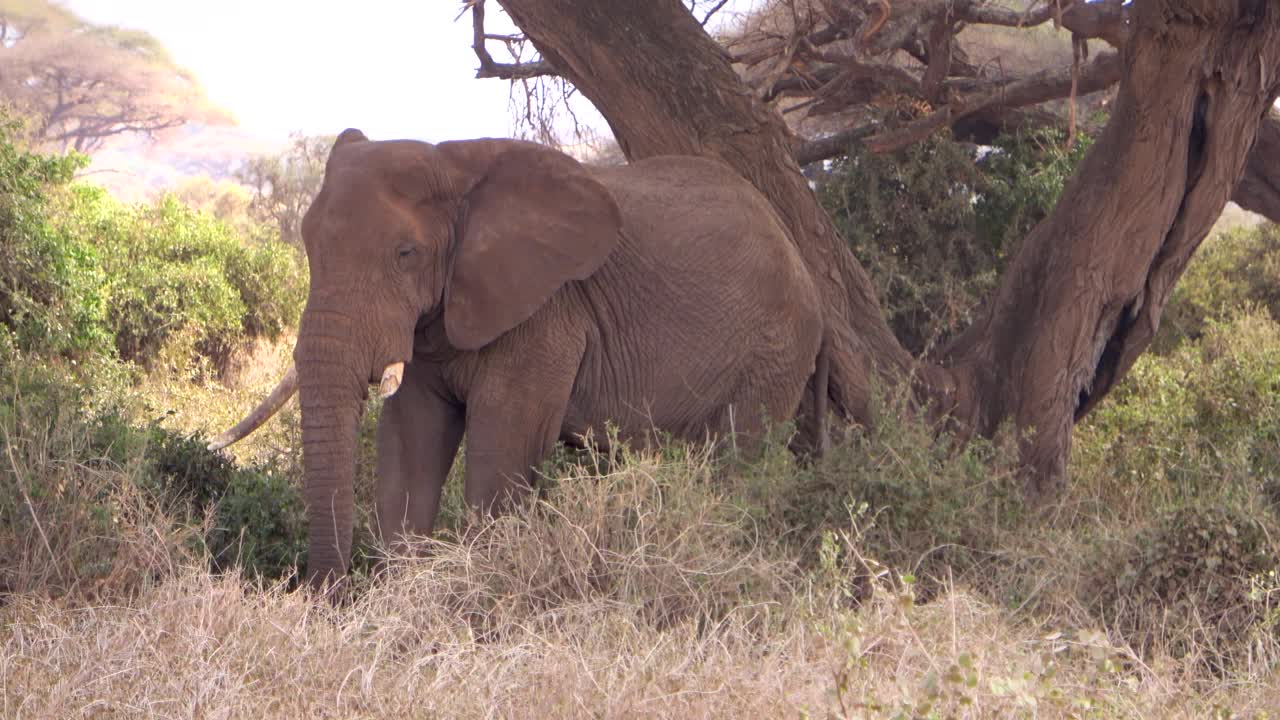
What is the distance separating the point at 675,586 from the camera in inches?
200

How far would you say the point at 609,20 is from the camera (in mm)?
7656

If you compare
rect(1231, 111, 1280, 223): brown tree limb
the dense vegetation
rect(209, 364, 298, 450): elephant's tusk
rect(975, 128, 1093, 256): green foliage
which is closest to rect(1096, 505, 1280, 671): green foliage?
the dense vegetation

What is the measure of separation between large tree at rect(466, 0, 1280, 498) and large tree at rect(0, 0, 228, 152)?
29.8 metres

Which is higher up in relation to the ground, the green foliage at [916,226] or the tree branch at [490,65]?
the tree branch at [490,65]

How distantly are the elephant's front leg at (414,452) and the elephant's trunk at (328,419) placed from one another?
20.8 inches

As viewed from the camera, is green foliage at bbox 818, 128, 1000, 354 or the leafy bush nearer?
green foliage at bbox 818, 128, 1000, 354

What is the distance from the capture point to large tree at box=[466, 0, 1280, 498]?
7.60m

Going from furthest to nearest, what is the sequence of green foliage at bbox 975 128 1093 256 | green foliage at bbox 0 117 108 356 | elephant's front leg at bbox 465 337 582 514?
green foliage at bbox 975 128 1093 256, green foliage at bbox 0 117 108 356, elephant's front leg at bbox 465 337 582 514

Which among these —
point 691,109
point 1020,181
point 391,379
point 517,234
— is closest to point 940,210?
point 1020,181

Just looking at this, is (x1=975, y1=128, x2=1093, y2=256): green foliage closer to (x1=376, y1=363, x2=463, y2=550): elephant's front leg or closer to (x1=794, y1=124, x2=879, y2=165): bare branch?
(x1=794, y1=124, x2=879, y2=165): bare branch

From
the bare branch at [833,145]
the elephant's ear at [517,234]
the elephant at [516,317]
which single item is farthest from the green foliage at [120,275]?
the bare branch at [833,145]

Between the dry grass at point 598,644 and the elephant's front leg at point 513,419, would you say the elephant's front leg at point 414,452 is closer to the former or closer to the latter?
the elephant's front leg at point 513,419

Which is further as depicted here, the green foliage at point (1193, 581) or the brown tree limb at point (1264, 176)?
the brown tree limb at point (1264, 176)

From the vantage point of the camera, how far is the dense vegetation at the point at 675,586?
13.2 feet
